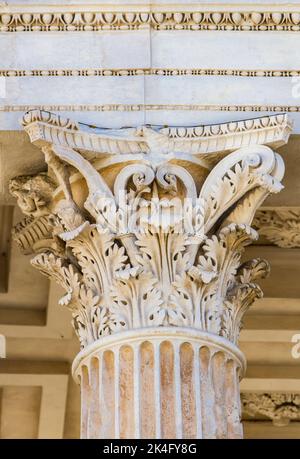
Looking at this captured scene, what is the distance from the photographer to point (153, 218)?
14539 millimetres

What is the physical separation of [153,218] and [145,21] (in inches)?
97.1

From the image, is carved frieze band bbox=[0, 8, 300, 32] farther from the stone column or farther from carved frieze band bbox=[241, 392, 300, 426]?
carved frieze band bbox=[241, 392, 300, 426]

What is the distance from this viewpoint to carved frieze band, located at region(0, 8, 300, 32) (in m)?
15.9

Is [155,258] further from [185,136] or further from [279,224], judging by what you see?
[279,224]

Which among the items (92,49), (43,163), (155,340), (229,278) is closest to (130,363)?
(155,340)

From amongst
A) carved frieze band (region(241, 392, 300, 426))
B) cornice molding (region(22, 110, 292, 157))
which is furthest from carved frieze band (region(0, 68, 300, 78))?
carved frieze band (region(241, 392, 300, 426))

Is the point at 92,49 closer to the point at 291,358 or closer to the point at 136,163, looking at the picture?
the point at 136,163

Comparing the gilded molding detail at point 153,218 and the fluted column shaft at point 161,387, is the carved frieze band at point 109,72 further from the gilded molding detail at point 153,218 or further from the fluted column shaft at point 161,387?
the fluted column shaft at point 161,387

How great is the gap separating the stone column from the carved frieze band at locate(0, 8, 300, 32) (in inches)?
53.1

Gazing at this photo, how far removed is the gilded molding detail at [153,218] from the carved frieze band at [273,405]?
267 inches

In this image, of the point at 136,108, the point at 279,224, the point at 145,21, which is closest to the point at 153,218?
the point at 136,108

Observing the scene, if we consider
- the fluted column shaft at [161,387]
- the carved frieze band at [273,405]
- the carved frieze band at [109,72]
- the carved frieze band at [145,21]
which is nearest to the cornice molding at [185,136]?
the carved frieze band at [109,72]

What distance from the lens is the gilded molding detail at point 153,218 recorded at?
14.4 meters
